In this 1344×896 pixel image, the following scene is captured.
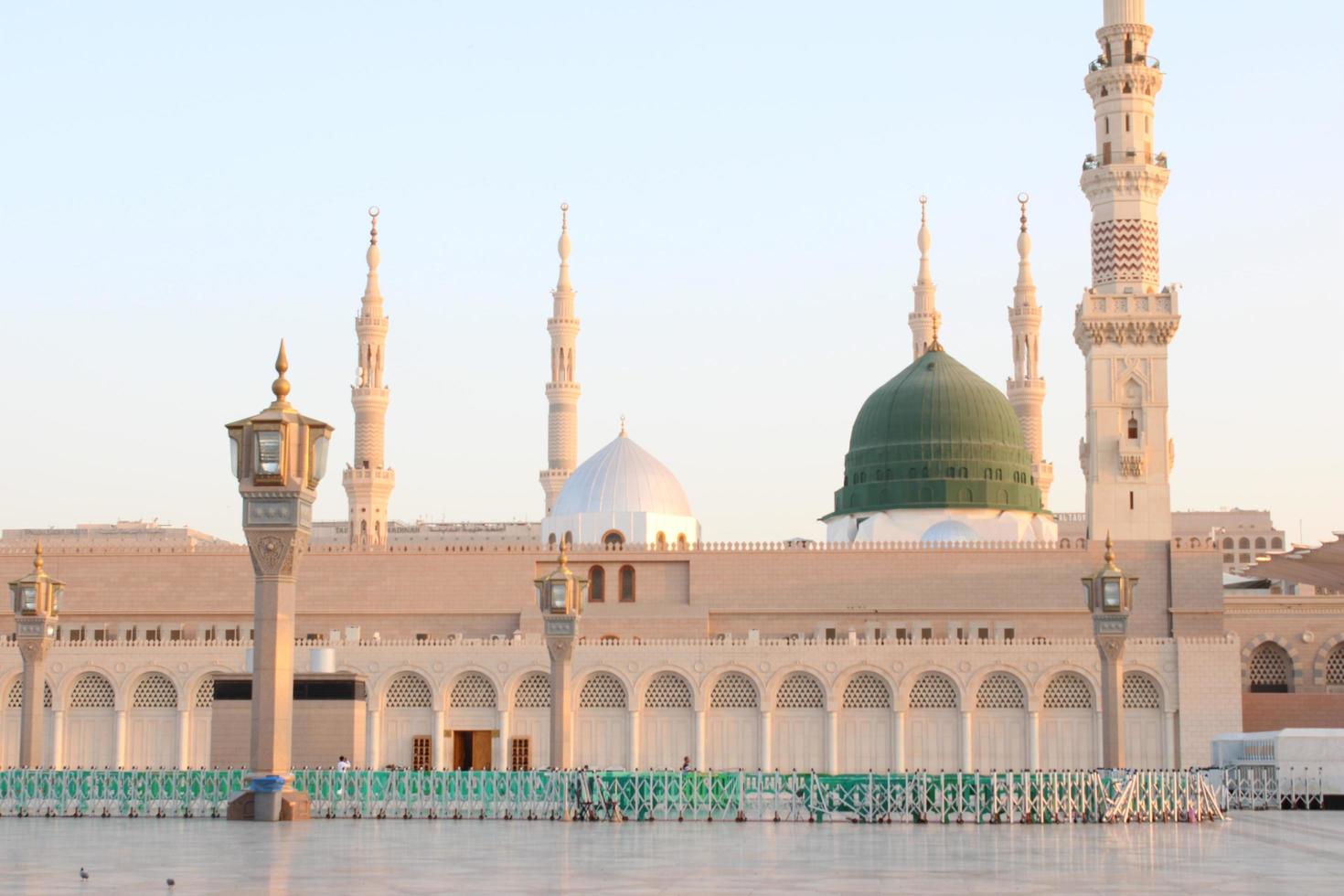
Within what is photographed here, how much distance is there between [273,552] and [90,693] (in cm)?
2713

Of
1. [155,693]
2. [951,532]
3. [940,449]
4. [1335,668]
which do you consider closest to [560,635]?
[155,693]

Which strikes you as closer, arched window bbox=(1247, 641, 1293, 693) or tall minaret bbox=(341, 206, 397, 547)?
arched window bbox=(1247, 641, 1293, 693)

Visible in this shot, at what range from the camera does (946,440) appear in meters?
54.7

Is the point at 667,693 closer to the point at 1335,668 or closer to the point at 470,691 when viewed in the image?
the point at 470,691

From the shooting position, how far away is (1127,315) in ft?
156

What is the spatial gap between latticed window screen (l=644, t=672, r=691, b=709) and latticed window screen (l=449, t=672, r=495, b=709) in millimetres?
3724

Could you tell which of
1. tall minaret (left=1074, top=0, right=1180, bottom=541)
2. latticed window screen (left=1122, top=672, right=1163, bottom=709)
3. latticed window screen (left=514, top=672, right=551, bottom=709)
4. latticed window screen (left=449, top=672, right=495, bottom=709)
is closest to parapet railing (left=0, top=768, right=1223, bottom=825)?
latticed window screen (left=1122, top=672, right=1163, bottom=709)

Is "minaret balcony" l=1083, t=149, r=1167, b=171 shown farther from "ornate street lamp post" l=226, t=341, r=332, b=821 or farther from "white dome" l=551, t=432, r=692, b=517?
"ornate street lamp post" l=226, t=341, r=332, b=821

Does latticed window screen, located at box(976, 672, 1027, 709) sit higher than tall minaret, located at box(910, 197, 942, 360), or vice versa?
tall minaret, located at box(910, 197, 942, 360)

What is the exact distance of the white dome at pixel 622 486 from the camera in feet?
173

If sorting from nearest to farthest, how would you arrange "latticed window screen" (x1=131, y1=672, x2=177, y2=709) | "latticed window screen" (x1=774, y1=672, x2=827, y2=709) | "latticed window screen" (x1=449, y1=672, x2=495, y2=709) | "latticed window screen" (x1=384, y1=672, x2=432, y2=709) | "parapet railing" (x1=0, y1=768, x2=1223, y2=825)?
"parapet railing" (x1=0, y1=768, x2=1223, y2=825) < "latticed window screen" (x1=774, y1=672, x2=827, y2=709) < "latticed window screen" (x1=449, y1=672, x2=495, y2=709) < "latticed window screen" (x1=384, y1=672, x2=432, y2=709) < "latticed window screen" (x1=131, y1=672, x2=177, y2=709)

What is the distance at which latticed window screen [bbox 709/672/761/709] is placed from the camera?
1709 inches

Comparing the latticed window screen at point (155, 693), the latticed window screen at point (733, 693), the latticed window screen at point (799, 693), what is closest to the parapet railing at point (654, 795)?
the latticed window screen at point (799, 693)

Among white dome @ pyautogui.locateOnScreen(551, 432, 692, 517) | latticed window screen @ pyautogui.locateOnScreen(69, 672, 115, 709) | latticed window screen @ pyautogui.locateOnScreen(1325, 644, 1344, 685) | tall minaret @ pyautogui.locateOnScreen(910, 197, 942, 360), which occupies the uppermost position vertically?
tall minaret @ pyautogui.locateOnScreen(910, 197, 942, 360)
